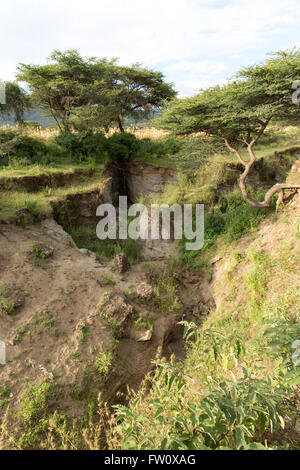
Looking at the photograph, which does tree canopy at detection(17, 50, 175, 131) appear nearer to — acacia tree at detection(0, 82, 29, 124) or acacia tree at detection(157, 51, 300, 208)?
acacia tree at detection(0, 82, 29, 124)

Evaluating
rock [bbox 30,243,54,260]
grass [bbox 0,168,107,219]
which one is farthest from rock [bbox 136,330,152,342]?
grass [bbox 0,168,107,219]

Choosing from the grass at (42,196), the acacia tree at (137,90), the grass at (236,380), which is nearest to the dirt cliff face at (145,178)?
the grass at (42,196)

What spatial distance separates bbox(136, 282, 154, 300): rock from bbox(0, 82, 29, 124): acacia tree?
35.9 ft

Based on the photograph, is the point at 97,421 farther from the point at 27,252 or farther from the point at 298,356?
the point at 27,252

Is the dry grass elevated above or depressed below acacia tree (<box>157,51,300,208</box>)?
above

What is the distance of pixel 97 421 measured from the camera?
385cm

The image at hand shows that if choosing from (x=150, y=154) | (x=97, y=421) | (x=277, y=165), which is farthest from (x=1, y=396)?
(x=277, y=165)

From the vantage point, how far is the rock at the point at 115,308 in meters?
5.04

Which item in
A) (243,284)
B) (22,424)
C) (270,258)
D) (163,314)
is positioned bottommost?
(22,424)

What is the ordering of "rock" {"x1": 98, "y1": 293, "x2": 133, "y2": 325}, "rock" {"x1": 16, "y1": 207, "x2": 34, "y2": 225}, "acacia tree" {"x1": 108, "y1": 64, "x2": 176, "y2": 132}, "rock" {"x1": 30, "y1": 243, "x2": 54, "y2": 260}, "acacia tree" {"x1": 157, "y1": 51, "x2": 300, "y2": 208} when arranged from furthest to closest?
"acacia tree" {"x1": 108, "y1": 64, "x2": 176, "y2": 132} < "rock" {"x1": 16, "y1": 207, "x2": 34, "y2": 225} < "rock" {"x1": 30, "y1": 243, "x2": 54, "y2": 260} < "acacia tree" {"x1": 157, "y1": 51, "x2": 300, "y2": 208} < "rock" {"x1": 98, "y1": 293, "x2": 133, "y2": 325}

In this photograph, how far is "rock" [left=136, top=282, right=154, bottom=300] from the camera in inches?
226

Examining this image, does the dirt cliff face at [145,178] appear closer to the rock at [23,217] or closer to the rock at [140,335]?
the rock at [23,217]

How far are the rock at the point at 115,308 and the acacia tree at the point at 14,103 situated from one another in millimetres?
11015
